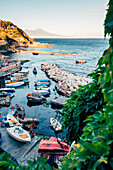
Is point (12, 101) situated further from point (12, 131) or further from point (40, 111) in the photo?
point (12, 131)

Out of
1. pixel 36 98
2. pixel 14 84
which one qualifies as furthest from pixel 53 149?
pixel 14 84

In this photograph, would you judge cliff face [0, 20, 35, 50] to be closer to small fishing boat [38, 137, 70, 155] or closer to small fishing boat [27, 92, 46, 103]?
small fishing boat [27, 92, 46, 103]

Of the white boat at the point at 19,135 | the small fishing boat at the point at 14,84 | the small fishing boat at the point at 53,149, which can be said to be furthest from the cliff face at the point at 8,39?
the small fishing boat at the point at 53,149

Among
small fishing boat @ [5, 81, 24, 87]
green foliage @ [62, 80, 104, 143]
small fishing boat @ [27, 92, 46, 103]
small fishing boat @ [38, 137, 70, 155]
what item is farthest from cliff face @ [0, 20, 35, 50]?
green foliage @ [62, 80, 104, 143]

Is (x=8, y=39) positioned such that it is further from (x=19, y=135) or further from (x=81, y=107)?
(x=81, y=107)

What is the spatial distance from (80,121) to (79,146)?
12.3 feet

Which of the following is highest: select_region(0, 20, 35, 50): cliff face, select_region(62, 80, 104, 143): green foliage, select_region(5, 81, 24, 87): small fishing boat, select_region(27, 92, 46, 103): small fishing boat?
select_region(0, 20, 35, 50): cliff face

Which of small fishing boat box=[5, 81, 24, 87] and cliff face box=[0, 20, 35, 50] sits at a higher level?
cliff face box=[0, 20, 35, 50]

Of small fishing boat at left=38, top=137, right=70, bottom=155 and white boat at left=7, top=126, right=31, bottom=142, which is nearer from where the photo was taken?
small fishing boat at left=38, top=137, right=70, bottom=155

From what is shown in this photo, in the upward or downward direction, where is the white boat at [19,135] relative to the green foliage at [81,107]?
downward

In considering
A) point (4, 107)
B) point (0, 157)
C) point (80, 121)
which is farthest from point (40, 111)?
point (0, 157)

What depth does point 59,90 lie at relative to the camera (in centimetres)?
3544

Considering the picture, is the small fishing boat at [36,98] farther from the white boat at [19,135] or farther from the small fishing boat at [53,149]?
the small fishing boat at [53,149]

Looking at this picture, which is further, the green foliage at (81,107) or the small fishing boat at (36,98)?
the small fishing boat at (36,98)
